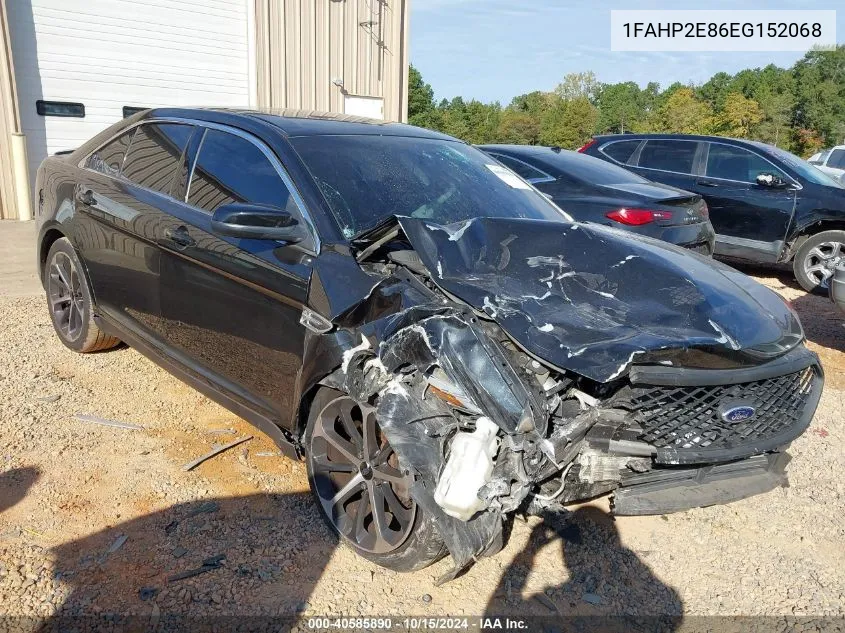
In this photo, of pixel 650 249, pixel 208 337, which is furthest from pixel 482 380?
pixel 208 337

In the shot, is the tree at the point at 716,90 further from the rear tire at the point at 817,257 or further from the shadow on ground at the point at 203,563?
the shadow on ground at the point at 203,563

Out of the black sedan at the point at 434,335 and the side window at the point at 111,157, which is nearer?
the black sedan at the point at 434,335

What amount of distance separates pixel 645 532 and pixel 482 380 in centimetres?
145

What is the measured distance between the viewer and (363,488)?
9.14 feet

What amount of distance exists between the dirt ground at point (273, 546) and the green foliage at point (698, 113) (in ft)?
120

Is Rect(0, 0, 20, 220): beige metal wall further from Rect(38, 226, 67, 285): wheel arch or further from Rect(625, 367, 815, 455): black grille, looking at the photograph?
Rect(625, 367, 815, 455): black grille

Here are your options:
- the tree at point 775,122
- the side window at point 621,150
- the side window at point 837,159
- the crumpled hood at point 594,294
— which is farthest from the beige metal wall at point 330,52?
the tree at point 775,122

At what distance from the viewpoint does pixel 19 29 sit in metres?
9.98

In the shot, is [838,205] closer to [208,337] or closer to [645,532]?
[645,532]

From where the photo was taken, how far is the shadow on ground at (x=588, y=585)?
102 inches

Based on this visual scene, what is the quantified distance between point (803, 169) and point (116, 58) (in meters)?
10.2

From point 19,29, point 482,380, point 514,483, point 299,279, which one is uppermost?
point 19,29

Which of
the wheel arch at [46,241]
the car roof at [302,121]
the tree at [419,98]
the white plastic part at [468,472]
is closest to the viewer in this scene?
the white plastic part at [468,472]

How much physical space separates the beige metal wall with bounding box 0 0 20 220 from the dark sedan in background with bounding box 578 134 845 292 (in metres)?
8.72
